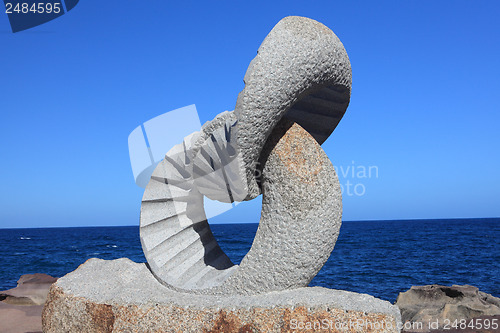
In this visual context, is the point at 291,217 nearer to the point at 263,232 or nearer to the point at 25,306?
the point at 263,232

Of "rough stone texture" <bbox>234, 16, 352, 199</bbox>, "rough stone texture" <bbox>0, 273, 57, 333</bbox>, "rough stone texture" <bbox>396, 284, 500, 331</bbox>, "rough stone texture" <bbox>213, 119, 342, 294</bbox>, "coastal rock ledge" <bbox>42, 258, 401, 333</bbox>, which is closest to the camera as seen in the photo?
"coastal rock ledge" <bbox>42, 258, 401, 333</bbox>

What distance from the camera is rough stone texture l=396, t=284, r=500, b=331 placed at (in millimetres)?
6535

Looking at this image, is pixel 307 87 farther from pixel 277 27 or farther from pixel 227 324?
pixel 227 324

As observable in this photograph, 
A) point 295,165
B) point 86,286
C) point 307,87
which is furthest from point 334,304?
point 86,286

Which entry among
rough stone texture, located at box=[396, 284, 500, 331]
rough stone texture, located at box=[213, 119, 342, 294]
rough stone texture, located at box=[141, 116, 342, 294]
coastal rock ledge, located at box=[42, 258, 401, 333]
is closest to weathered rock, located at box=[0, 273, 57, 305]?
coastal rock ledge, located at box=[42, 258, 401, 333]

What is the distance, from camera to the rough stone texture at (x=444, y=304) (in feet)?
21.4

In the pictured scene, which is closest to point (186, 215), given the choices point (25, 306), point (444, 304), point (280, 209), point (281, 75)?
point (280, 209)

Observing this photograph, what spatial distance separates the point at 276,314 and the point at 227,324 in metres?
0.41

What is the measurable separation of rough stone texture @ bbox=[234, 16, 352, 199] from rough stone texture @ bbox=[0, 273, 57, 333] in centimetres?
331

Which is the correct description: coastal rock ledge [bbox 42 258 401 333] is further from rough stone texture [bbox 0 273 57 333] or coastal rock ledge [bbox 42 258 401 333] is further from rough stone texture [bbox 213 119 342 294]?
rough stone texture [bbox 0 273 57 333]

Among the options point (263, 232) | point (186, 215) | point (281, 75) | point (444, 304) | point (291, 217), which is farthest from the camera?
point (444, 304)

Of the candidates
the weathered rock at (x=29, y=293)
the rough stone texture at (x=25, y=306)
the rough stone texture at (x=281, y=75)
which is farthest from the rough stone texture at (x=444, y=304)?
the weathered rock at (x=29, y=293)

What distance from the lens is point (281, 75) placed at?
13.1 ft

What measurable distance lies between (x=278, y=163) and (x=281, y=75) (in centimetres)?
87
